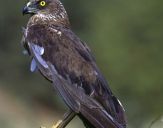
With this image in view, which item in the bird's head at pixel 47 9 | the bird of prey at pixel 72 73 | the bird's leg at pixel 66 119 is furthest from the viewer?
the bird's head at pixel 47 9

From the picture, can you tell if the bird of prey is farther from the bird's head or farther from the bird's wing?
the bird's head

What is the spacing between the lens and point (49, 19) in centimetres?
1341

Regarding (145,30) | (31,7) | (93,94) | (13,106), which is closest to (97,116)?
(93,94)

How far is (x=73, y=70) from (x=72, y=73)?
0.04m

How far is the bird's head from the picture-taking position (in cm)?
1352

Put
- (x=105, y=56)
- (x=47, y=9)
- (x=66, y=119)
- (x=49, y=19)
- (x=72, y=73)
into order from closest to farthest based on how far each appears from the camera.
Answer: (x=66, y=119) < (x=72, y=73) < (x=49, y=19) < (x=47, y=9) < (x=105, y=56)

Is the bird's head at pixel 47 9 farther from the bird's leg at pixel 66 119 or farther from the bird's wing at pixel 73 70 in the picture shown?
the bird's leg at pixel 66 119

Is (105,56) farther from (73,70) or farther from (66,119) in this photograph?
(66,119)

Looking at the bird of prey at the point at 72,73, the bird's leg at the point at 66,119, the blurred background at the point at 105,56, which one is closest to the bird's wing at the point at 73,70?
the bird of prey at the point at 72,73

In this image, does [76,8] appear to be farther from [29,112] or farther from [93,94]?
[93,94]

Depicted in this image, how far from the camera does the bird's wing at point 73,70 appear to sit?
12.1 meters

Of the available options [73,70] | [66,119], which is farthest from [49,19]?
[66,119]

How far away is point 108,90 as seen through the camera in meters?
12.3

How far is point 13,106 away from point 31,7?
68.8 ft
